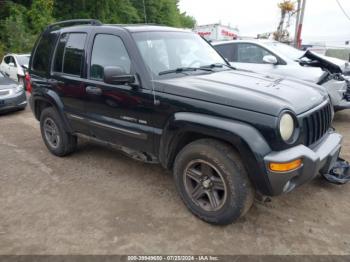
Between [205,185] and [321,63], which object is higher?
[321,63]

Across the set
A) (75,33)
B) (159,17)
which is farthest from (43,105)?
(159,17)

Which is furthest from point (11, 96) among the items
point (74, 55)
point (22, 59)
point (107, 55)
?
point (107, 55)

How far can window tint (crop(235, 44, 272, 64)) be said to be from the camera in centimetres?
712

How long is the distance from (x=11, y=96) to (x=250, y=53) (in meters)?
6.27

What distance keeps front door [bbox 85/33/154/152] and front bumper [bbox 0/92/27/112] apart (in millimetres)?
5345

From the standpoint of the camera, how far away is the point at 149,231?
10.2 ft

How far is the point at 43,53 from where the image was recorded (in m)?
4.91

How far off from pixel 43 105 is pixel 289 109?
12.9 feet

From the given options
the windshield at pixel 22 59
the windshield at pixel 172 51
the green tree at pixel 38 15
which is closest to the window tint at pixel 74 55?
the windshield at pixel 172 51

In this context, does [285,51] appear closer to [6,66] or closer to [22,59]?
[22,59]

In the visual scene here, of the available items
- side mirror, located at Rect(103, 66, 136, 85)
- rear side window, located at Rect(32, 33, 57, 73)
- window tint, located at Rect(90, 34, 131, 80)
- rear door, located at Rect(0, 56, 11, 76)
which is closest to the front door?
window tint, located at Rect(90, 34, 131, 80)

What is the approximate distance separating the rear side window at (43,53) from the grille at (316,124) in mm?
3684

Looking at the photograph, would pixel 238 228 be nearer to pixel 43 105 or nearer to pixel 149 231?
pixel 149 231

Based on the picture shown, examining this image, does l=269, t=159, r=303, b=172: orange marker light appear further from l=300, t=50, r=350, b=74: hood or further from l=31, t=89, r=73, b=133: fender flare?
l=300, t=50, r=350, b=74: hood
